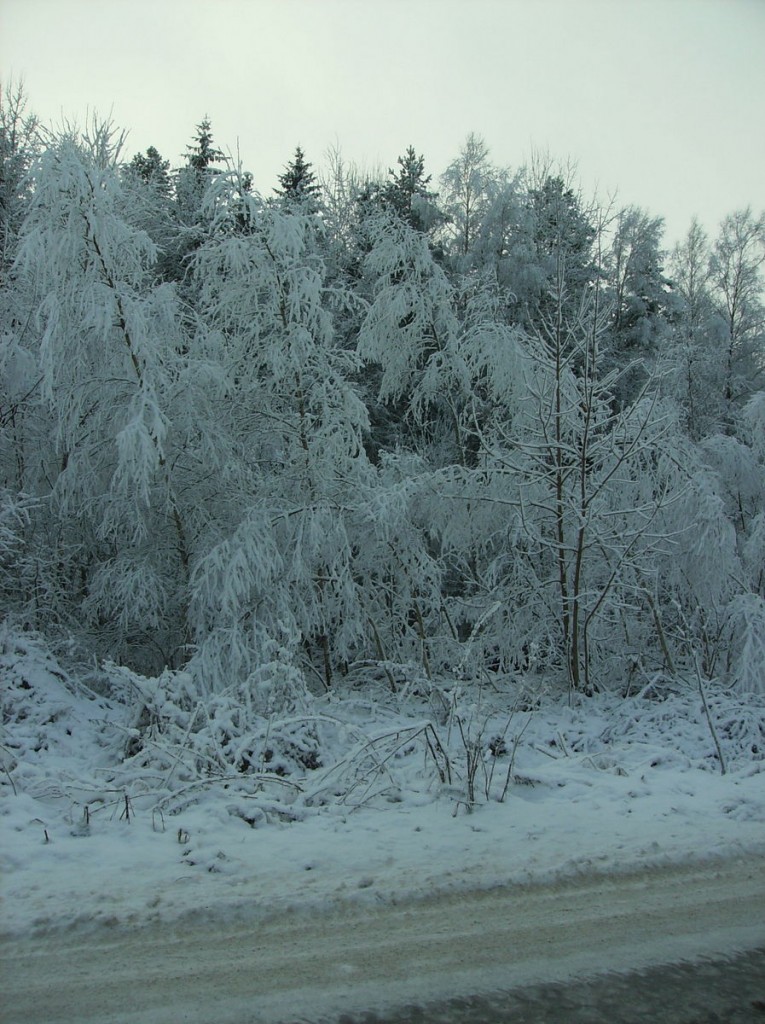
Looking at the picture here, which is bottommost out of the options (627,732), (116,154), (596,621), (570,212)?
(627,732)

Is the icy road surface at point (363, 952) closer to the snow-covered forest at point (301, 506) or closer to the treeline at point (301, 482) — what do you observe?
the snow-covered forest at point (301, 506)

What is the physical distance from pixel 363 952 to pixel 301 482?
7442 millimetres

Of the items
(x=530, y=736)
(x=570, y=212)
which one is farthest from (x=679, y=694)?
(x=570, y=212)

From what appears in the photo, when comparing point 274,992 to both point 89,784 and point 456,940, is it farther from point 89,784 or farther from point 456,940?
point 89,784

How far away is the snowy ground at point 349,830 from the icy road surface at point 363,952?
11 centimetres

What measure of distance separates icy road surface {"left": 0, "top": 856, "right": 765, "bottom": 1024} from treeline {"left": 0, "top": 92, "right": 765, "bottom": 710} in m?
3.56

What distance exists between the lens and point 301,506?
31.7 ft

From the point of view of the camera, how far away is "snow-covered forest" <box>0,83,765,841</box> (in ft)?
27.0

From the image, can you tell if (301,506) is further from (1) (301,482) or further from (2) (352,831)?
(2) (352,831)

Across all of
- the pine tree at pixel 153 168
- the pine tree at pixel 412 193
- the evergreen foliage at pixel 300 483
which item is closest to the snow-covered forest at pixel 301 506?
the evergreen foliage at pixel 300 483

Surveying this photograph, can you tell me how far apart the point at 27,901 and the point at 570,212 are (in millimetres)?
21617

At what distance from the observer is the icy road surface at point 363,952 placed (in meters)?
2.74

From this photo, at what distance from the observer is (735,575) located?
9.66 m

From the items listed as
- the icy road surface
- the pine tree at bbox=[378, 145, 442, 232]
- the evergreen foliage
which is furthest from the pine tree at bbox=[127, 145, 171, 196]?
the icy road surface
